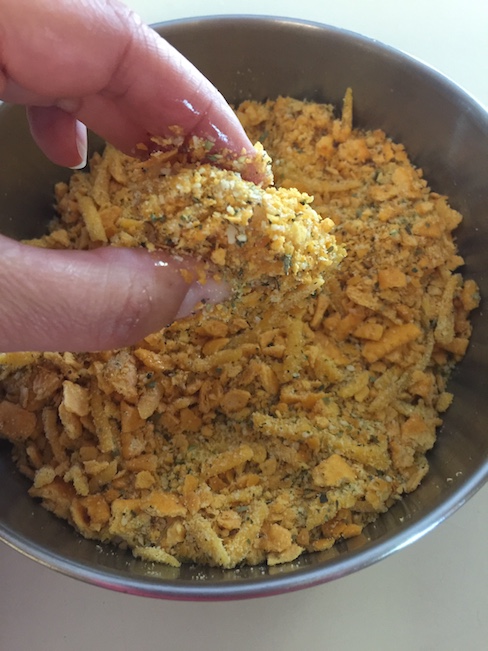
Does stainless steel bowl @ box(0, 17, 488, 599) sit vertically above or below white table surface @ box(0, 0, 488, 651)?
above

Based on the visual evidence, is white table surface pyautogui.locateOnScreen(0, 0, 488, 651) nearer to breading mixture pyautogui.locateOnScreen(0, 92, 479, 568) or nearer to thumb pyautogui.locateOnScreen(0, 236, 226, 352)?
breading mixture pyautogui.locateOnScreen(0, 92, 479, 568)

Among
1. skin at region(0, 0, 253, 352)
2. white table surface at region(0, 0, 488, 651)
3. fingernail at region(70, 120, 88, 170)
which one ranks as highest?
skin at region(0, 0, 253, 352)

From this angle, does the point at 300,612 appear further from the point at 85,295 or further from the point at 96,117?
the point at 96,117

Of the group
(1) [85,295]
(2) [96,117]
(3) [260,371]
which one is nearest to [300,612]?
(3) [260,371]

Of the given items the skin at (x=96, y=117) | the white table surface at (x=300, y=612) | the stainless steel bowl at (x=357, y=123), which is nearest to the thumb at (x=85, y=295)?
the skin at (x=96, y=117)

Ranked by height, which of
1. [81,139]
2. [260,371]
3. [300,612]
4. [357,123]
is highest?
[357,123]

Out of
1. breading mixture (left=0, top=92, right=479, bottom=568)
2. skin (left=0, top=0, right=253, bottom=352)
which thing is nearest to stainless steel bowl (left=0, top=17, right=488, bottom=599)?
A: breading mixture (left=0, top=92, right=479, bottom=568)

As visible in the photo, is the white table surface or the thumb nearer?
the thumb
